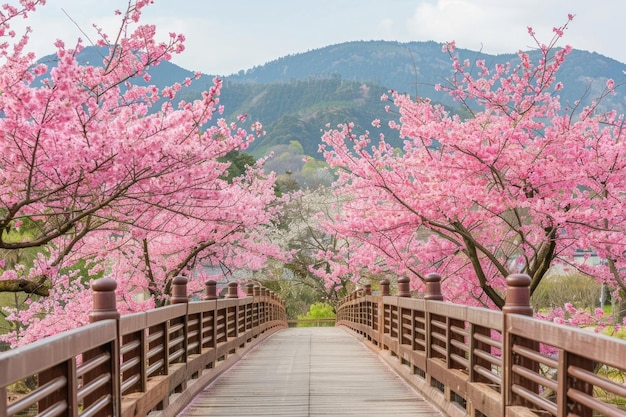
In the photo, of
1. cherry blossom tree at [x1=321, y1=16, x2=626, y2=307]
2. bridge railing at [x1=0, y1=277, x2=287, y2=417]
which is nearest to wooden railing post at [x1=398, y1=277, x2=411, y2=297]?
cherry blossom tree at [x1=321, y1=16, x2=626, y2=307]

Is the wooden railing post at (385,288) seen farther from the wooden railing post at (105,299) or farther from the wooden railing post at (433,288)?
the wooden railing post at (105,299)

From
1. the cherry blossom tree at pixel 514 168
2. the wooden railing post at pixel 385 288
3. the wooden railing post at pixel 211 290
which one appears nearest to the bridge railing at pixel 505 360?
the cherry blossom tree at pixel 514 168

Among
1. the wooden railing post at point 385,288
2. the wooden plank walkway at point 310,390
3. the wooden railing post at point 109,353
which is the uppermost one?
the wooden railing post at point 109,353

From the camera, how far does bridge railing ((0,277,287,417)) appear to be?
3.33 meters

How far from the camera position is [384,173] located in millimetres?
11852

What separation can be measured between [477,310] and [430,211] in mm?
4784

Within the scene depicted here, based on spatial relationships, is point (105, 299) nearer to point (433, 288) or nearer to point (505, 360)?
point (505, 360)

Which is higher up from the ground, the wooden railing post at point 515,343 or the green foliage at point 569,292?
the wooden railing post at point 515,343

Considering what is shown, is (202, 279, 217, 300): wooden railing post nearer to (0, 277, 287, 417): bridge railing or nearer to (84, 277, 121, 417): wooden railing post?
(0, 277, 287, 417): bridge railing

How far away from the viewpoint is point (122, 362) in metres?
7.22

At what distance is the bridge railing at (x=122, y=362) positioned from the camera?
3332 mm

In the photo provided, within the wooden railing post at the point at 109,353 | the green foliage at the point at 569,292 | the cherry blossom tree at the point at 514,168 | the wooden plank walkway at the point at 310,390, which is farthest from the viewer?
the green foliage at the point at 569,292

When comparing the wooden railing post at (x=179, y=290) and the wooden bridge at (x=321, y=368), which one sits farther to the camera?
the wooden railing post at (x=179, y=290)

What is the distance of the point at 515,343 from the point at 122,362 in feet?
13.0
